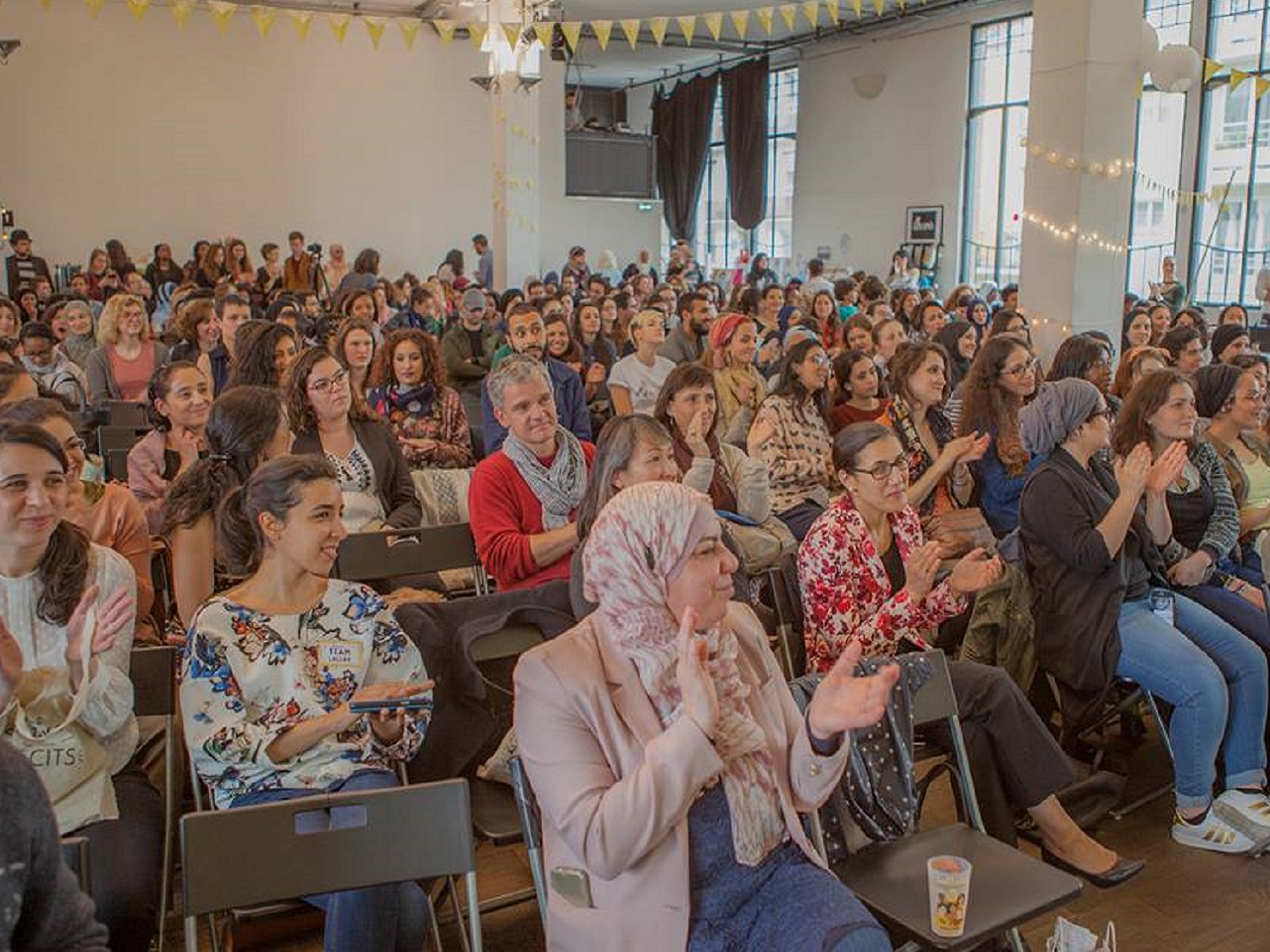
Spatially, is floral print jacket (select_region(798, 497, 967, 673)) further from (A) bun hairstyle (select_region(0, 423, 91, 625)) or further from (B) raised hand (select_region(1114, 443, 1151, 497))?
(A) bun hairstyle (select_region(0, 423, 91, 625))

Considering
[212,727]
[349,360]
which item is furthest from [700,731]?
[349,360]

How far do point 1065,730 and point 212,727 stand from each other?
2465 millimetres

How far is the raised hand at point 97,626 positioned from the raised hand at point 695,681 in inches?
44.7

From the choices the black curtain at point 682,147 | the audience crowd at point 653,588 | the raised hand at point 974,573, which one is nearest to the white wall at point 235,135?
the black curtain at point 682,147

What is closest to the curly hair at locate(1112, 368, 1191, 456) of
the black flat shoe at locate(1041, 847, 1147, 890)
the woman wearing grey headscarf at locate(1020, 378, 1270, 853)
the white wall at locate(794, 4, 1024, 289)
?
the woman wearing grey headscarf at locate(1020, 378, 1270, 853)

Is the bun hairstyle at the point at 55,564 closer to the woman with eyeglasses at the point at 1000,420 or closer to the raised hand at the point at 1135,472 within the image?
the raised hand at the point at 1135,472

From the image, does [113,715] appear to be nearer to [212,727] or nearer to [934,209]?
[212,727]

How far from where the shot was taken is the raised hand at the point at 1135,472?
3295 millimetres

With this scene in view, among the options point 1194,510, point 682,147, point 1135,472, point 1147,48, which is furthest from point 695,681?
point 682,147

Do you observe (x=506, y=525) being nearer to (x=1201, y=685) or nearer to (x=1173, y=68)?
(x=1201, y=685)

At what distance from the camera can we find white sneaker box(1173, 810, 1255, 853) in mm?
3281

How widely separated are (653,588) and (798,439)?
2.95 meters

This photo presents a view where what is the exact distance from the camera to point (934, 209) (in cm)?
1575

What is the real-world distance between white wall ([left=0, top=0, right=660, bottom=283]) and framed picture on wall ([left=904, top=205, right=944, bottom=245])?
5833 mm
